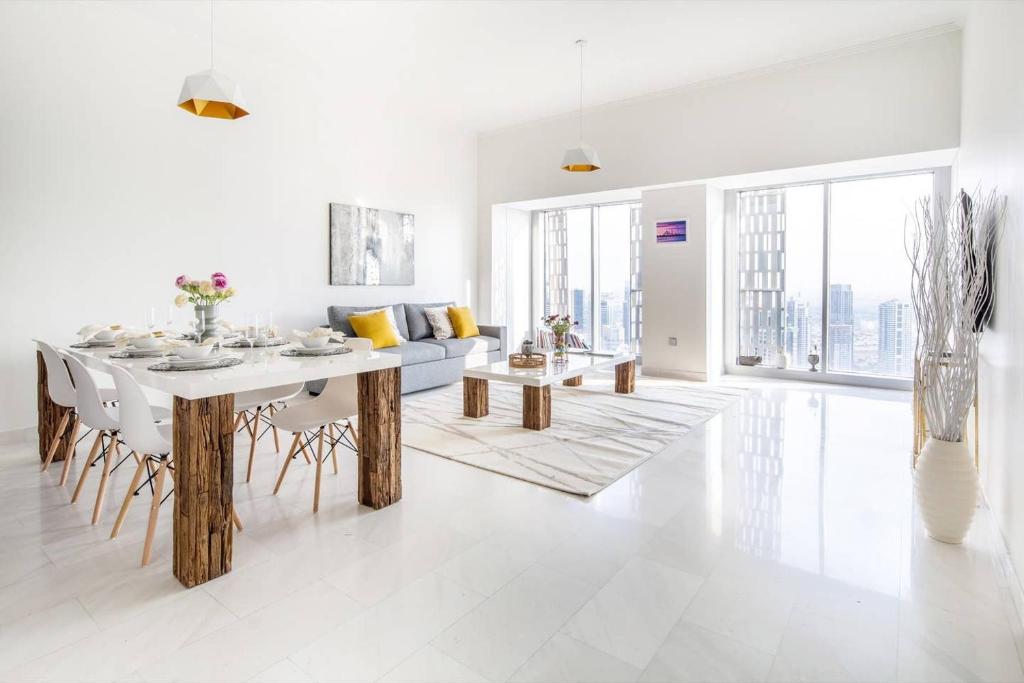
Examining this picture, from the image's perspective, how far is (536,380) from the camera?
13.6 ft

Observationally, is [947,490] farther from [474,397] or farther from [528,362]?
[474,397]

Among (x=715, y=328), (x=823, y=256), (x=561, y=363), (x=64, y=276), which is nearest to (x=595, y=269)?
(x=715, y=328)

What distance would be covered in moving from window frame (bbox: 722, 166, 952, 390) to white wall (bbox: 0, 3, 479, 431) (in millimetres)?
4181

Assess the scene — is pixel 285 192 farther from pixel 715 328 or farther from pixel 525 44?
pixel 715 328

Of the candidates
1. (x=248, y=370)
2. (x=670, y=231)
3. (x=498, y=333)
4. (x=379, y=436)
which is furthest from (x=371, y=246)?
(x=248, y=370)

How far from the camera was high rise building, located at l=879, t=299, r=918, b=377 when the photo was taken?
574 cm

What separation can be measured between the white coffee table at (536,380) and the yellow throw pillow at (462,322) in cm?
155

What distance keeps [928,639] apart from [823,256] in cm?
531

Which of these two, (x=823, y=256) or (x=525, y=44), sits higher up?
(x=525, y=44)

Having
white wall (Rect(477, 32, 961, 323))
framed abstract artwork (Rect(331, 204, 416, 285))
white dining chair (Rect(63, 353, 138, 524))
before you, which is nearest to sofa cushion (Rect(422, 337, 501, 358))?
framed abstract artwork (Rect(331, 204, 416, 285))

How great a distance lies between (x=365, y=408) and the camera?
8.82 feet

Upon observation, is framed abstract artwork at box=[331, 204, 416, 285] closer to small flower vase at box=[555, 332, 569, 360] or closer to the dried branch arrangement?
small flower vase at box=[555, 332, 569, 360]

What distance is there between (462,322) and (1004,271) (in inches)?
194

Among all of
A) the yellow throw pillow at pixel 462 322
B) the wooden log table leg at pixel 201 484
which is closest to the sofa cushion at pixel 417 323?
the yellow throw pillow at pixel 462 322
